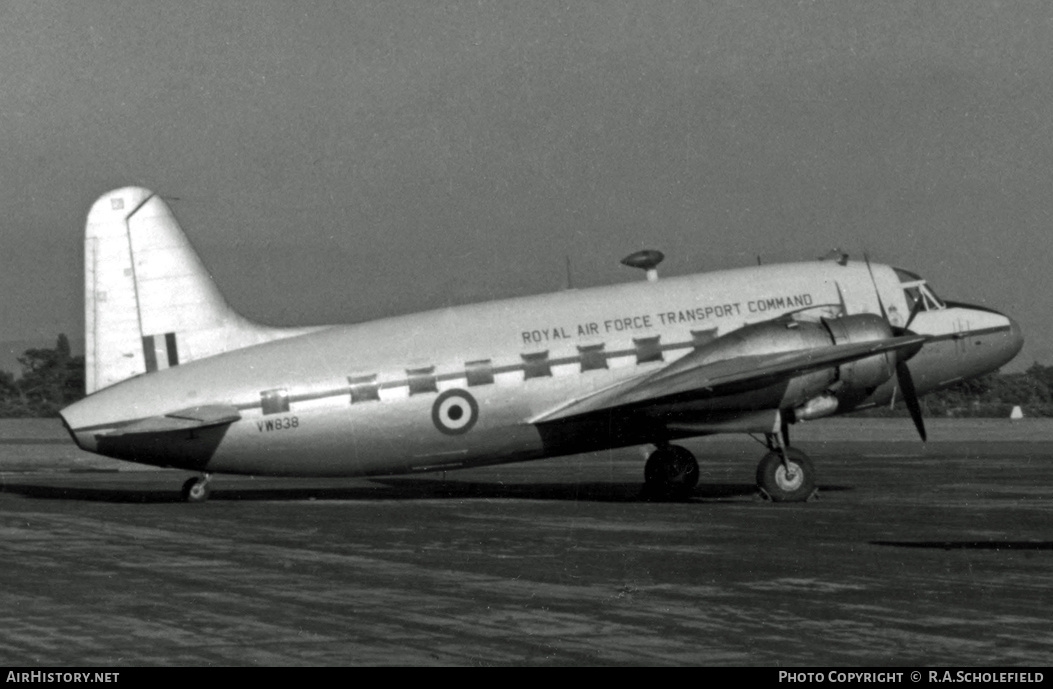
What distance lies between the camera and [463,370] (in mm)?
29391

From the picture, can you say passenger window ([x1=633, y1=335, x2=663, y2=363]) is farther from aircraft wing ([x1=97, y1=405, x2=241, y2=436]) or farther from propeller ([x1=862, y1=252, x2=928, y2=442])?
aircraft wing ([x1=97, y1=405, x2=241, y2=436])

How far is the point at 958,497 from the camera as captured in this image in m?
31.2

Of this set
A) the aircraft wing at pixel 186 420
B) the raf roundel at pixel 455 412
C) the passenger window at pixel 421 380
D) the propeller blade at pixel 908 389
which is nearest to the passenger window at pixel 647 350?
the raf roundel at pixel 455 412

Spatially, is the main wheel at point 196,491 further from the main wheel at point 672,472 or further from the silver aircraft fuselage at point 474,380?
the main wheel at point 672,472

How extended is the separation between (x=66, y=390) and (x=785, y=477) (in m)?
96.7

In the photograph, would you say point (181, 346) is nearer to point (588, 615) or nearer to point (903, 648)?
point (588, 615)

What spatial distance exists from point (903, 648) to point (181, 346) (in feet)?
63.0

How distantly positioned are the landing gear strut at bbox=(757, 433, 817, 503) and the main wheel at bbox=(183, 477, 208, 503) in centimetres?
1123

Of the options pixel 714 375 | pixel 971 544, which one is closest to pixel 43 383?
pixel 714 375

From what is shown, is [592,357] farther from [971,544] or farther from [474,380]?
[971,544]

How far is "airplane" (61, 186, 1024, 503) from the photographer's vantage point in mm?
28562

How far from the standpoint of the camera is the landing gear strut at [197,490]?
3133cm

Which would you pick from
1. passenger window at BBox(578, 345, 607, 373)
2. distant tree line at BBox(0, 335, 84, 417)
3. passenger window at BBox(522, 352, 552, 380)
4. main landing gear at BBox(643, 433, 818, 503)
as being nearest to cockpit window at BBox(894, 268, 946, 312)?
main landing gear at BBox(643, 433, 818, 503)

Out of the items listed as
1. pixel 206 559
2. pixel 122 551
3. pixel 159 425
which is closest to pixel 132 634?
pixel 206 559
